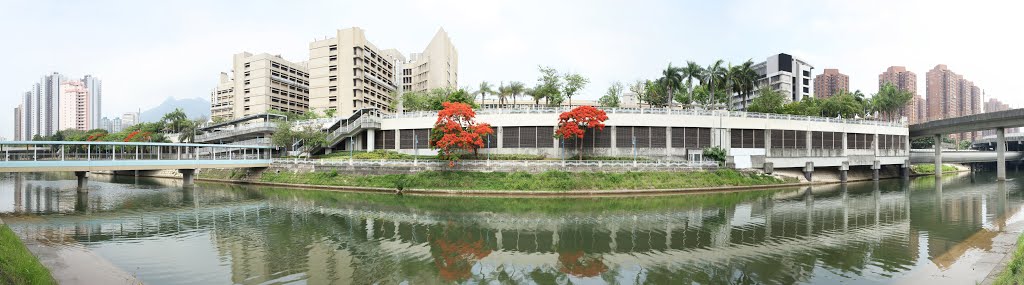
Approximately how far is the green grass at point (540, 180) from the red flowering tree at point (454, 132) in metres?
2.39

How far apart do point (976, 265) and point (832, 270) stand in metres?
6.56

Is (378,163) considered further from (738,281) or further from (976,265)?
(976,265)

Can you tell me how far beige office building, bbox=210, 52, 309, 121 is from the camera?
120500mm

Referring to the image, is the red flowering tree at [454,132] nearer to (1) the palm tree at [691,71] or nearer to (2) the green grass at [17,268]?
(2) the green grass at [17,268]

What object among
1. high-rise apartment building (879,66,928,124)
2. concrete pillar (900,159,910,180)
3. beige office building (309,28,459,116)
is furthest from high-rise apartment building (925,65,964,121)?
beige office building (309,28,459,116)

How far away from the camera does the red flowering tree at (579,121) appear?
48219 millimetres

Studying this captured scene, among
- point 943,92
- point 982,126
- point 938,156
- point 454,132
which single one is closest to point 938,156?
point 938,156

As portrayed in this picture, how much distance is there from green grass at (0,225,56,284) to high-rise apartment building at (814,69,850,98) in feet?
683

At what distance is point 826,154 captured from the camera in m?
62.4

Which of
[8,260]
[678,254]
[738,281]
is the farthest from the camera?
[678,254]

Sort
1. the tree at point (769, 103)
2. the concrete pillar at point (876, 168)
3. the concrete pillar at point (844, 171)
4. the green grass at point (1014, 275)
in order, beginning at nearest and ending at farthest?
the green grass at point (1014, 275), the concrete pillar at point (844, 171), the concrete pillar at point (876, 168), the tree at point (769, 103)

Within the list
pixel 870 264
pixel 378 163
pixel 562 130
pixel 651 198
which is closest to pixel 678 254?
pixel 870 264

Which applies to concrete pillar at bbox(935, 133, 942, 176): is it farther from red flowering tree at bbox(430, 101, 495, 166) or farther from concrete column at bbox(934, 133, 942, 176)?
red flowering tree at bbox(430, 101, 495, 166)

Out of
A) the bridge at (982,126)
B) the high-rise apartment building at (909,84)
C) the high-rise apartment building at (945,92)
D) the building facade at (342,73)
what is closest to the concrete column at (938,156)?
the bridge at (982,126)
